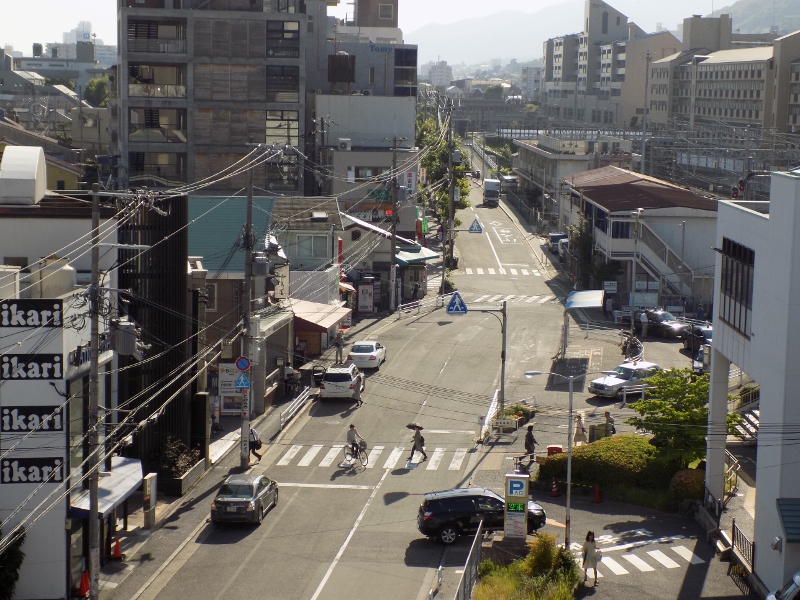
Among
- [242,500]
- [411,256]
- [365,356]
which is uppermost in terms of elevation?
[411,256]

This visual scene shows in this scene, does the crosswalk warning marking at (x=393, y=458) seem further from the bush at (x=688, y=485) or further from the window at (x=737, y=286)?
the window at (x=737, y=286)

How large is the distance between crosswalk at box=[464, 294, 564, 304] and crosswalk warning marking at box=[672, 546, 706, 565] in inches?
1318

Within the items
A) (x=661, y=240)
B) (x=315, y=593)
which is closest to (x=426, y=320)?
(x=661, y=240)

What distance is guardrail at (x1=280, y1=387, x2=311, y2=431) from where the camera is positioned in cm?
3659

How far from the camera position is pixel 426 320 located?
5375 centimetres

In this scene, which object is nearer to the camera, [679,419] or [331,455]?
[679,419]

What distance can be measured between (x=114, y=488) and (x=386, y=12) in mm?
123111

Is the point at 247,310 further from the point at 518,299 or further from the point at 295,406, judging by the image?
the point at 518,299

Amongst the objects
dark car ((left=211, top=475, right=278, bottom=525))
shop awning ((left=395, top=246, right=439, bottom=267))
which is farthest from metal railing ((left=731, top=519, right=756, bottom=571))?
shop awning ((left=395, top=246, right=439, bottom=267))

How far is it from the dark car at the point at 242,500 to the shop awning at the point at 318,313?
595 inches

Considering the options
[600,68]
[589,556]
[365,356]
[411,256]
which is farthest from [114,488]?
[600,68]

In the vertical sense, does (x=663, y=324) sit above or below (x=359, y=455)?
above

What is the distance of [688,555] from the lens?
79.6ft

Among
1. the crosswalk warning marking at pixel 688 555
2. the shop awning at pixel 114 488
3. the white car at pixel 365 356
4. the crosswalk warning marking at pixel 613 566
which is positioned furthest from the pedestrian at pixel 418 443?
the white car at pixel 365 356
